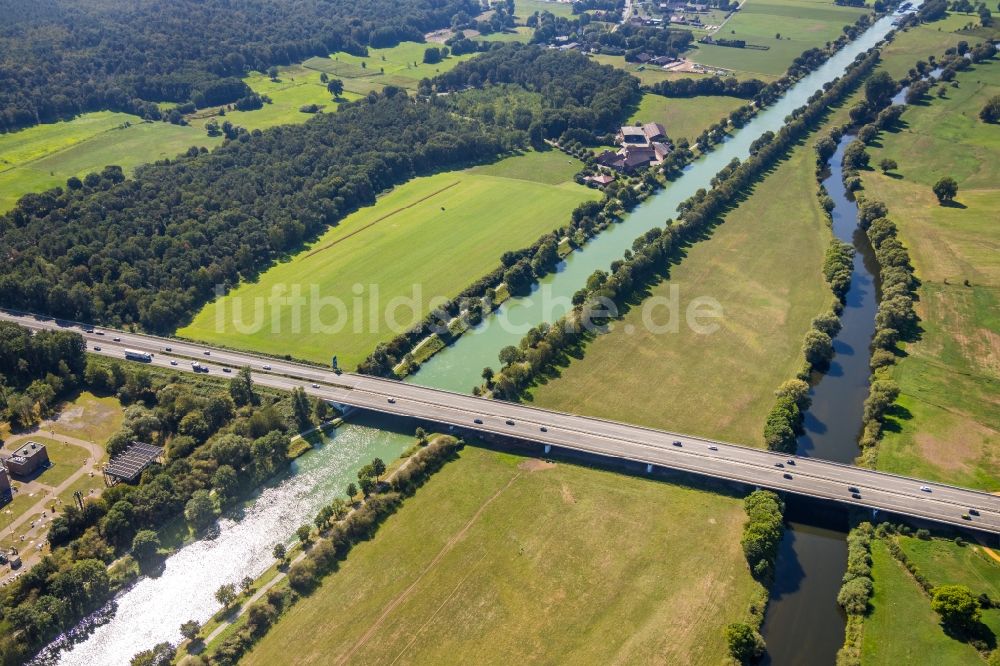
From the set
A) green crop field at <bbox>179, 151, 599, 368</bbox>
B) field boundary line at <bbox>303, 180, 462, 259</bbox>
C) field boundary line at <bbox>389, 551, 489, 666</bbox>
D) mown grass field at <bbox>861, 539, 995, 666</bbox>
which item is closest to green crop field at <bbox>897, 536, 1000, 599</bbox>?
mown grass field at <bbox>861, 539, 995, 666</bbox>

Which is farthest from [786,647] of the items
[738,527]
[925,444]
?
[925,444]

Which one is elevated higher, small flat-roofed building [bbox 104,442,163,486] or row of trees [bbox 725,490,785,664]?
small flat-roofed building [bbox 104,442,163,486]

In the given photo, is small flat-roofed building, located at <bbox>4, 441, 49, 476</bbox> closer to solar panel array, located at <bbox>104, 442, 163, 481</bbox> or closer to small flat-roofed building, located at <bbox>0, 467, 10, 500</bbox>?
small flat-roofed building, located at <bbox>0, 467, 10, 500</bbox>

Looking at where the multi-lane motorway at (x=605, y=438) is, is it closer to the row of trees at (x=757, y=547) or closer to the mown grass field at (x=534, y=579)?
the row of trees at (x=757, y=547)

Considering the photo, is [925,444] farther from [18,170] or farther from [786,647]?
[18,170]

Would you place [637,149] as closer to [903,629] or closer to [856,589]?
[856,589]

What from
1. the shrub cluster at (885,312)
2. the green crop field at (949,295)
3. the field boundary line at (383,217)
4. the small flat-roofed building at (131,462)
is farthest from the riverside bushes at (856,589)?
the field boundary line at (383,217)
